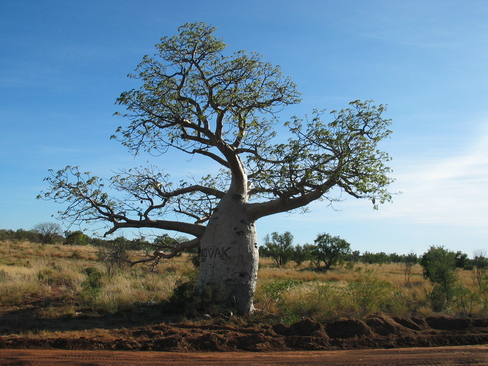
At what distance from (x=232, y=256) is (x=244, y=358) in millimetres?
3262

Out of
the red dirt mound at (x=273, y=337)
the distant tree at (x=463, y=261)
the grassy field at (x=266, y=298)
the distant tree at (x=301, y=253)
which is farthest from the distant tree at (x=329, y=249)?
the red dirt mound at (x=273, y=337)

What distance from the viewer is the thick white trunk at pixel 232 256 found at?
8320 mm

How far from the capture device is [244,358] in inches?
206

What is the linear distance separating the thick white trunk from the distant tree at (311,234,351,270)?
Answer: 20.8m

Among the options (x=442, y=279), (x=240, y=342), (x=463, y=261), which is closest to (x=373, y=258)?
(x=463, y=261)

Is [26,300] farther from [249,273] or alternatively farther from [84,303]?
[249,273]

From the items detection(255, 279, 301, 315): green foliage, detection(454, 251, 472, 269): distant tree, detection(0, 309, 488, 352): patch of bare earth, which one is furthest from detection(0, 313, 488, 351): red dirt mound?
detection(454, 251, 472, 269): distant tree

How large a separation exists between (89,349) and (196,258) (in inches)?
298

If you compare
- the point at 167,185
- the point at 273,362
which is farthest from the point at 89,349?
the point at 167,185

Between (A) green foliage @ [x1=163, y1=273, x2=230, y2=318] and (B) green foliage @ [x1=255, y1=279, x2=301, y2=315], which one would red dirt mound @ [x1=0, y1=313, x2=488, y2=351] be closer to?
(A) green foliage @ [x1=163, y1=273, x2=230, y2=318]

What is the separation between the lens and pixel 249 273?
8.45 meters

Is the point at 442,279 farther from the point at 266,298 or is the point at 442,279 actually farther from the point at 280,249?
the point at 280,249

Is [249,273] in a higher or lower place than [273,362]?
higher

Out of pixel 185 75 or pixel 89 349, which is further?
pixel 185 75
